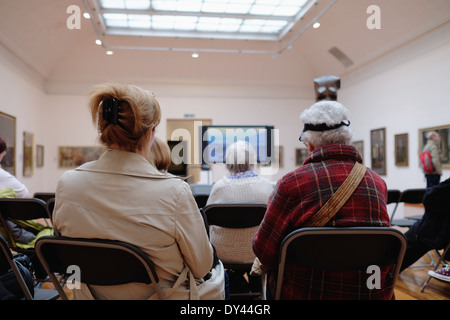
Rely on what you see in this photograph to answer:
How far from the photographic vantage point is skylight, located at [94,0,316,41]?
31.6 ft

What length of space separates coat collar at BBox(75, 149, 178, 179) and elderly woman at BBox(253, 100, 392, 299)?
60 cm

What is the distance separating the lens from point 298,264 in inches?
62.3

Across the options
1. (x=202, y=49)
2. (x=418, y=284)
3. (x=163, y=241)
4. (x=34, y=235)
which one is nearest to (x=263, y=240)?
(x=163, y=241)

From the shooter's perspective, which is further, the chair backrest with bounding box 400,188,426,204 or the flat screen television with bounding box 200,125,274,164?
the flat screen television with bounding box 200,125,274,164

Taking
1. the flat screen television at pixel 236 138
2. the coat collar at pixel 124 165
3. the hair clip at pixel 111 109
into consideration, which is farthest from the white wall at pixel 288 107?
the hair clip at pixel 111 109

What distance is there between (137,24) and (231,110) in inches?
179

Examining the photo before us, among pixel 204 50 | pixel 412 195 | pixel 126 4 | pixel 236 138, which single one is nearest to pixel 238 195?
pixel 412 195

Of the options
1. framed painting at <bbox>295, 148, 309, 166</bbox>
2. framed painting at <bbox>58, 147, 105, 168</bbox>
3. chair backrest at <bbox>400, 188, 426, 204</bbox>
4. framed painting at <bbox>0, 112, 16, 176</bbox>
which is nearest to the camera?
chair backrest at <bbox>400, 188, 426, 204</bbox>

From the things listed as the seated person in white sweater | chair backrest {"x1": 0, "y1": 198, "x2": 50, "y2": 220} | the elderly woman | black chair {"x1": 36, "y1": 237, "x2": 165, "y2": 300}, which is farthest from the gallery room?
black chair {"x1": 36, "y1": 237, "x2": 165, "y2": 300}

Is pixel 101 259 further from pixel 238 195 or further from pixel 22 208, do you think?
pixel 22 208

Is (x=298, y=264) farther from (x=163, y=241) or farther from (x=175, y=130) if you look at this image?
(x=175, y=130)

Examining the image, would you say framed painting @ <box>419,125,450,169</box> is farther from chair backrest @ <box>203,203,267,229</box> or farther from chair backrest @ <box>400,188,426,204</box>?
chair backrest @ <box>203,203,267,229</box>

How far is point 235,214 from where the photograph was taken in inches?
102

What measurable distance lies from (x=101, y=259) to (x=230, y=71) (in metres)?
12.4
